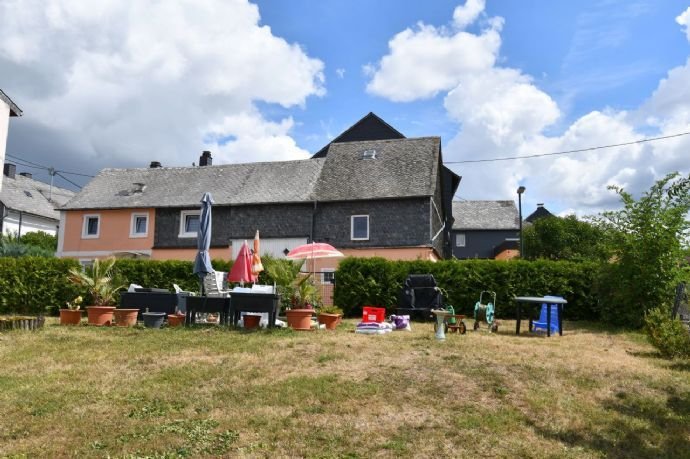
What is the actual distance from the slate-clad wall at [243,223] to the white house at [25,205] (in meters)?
15.0

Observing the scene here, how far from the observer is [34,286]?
17.5 meters

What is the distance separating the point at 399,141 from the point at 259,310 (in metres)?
20.1

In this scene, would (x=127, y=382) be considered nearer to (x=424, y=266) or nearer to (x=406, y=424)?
(x=406, y=424)

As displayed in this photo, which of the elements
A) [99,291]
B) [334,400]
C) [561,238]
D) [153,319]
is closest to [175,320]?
[153,319]

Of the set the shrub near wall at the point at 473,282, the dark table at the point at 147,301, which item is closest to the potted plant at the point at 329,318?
the dark table at the point at 147,301

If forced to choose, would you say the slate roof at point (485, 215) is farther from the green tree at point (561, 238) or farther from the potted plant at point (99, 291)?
the potted plant at point (99, 291)

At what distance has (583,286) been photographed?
16250mm

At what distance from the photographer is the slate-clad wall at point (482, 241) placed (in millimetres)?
47906

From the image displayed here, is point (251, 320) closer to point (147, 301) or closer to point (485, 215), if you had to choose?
point (147, 301)

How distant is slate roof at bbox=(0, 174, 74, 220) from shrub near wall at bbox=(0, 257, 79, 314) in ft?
78.5

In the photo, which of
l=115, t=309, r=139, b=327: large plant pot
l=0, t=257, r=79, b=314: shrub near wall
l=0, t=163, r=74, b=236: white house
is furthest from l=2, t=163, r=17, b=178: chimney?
l=115, t=309, r=139, b=327: large plant pot

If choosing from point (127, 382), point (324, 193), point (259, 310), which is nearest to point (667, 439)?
point (127, 382)

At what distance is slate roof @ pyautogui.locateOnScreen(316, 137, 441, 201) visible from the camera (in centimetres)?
2664

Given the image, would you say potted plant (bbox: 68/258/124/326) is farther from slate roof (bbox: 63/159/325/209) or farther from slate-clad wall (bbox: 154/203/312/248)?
slate roof (bbox: 63/159/325/209)
